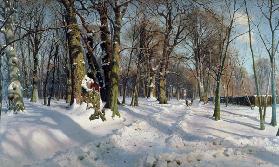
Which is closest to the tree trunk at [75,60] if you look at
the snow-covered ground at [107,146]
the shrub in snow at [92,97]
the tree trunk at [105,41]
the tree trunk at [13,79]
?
the shrub in snow at [92,97]

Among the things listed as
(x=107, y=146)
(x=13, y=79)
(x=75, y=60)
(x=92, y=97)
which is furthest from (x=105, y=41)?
(x=107, y=146)

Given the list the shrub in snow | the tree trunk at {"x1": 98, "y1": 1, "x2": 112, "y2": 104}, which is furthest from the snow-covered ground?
the tree trunk at {"x1": 98, "y1": 1, "x2": 112, "y2": 104}

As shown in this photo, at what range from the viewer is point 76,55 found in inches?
843

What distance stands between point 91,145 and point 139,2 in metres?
10.4

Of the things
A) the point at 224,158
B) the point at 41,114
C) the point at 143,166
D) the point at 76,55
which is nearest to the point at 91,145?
the point at 143,166

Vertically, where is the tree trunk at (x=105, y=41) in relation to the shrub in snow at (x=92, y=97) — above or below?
above

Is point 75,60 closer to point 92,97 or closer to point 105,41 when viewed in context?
point 92,97

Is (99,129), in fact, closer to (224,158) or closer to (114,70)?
(114,70)

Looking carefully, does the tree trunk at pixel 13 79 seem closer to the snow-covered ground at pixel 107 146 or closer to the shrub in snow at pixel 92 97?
the snow-covered ground at pixel 107 146

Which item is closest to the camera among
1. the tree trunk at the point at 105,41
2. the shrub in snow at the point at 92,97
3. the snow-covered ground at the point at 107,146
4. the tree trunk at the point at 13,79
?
the snow-covered ground at the point at 107,146

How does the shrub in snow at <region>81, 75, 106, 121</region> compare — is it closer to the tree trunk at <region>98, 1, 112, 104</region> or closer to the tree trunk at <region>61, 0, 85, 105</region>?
the tree trunk at <region>61, 0, 85, 105</region>

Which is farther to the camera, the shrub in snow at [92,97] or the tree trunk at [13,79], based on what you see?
the tree trunk at [13,79]

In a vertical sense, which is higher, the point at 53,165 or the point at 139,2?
the point at 139,2

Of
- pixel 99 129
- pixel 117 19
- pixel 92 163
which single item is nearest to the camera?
pixel 92 163
